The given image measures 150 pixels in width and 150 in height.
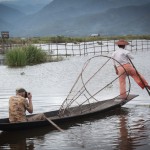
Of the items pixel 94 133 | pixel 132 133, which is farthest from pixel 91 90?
pixel 132 133

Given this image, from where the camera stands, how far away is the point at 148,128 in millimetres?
10086

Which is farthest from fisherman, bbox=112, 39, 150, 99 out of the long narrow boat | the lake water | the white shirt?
the lake water

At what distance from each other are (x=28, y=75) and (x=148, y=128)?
14.6 meters

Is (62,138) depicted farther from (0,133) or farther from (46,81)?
(46,81)

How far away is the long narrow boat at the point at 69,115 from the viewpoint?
379 inches

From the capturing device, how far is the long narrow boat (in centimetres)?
962

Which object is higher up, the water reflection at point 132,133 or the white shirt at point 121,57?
the white shirt at point 121,57

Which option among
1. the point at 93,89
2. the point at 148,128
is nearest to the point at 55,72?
the point at 93,89

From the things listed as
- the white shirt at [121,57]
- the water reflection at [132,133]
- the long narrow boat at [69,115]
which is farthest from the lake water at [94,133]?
the white shirt at [121,57]

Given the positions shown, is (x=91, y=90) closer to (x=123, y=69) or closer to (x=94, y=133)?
(x=123, y=69)

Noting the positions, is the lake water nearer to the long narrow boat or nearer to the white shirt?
the long narrow boat

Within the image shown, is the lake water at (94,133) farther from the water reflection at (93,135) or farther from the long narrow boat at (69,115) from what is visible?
the long narrow boat at (69,115)

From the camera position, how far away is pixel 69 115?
11.3m

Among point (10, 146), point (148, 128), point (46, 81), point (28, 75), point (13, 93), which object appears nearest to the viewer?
point (10, 146)
